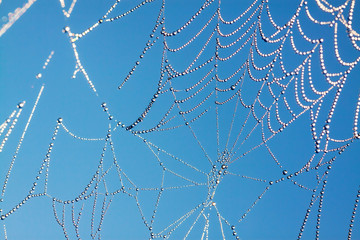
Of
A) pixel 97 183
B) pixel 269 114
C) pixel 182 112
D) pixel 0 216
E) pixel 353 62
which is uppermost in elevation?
pixel 353 62

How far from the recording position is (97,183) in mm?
2285

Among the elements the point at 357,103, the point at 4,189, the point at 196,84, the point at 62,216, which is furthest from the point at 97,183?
the point at 357,103

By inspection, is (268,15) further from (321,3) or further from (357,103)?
(357,103)

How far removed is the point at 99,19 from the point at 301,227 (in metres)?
1.46

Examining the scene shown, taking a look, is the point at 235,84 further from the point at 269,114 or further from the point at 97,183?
the point at 97,183

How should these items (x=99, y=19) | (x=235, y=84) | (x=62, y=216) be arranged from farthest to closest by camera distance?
1. (x=235, y=84)
2. (x=62, y=216)
3. (x=99, y=19)

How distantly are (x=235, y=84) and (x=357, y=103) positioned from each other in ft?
2.03

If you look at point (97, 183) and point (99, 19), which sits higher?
point (99, 19)

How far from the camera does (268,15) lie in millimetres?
2193

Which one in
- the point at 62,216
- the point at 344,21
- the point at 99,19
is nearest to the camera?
the point at 99,19

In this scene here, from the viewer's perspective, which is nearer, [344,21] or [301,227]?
[344,21]

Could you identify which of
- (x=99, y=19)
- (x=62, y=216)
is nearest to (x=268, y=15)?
(x=99, y=19)

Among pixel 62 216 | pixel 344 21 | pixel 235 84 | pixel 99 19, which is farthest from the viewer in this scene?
pixel 235 84

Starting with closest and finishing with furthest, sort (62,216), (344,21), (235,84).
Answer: (344,21) → (62,216) → (235,84)
